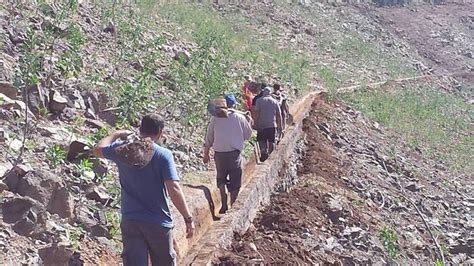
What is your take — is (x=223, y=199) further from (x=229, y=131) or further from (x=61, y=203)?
(x=61, y=203)

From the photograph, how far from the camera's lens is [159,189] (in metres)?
6.13

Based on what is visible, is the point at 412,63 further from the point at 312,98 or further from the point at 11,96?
the point at 11,96

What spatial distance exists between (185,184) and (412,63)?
3156cm

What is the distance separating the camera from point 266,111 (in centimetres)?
1266

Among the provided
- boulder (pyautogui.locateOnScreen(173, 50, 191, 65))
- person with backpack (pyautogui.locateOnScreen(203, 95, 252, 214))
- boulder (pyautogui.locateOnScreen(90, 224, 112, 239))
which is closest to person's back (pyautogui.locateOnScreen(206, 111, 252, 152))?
person with backpack (pyautogui.locateOnScreen(203, 95, 252, 214))

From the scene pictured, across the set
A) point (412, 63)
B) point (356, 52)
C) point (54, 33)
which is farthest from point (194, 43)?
point (412, 63)

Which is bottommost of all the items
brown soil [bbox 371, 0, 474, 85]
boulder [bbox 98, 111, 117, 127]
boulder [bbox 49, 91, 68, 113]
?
brown soil [bbox 371, 0, 474, 85]

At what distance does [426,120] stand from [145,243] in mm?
22345

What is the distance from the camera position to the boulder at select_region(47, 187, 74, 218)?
23.9 feet

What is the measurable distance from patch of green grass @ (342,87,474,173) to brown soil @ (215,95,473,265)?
1790 mm

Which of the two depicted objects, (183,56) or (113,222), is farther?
(183,56)

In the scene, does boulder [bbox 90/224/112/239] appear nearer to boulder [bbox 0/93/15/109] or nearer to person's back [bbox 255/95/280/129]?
boulder [bbox 0/93/15/109]

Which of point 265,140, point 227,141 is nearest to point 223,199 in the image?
point 227,141

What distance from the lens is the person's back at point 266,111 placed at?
41.6ft
